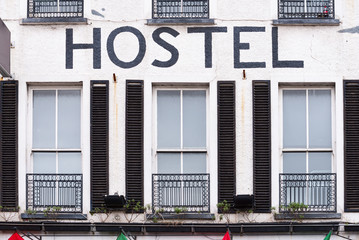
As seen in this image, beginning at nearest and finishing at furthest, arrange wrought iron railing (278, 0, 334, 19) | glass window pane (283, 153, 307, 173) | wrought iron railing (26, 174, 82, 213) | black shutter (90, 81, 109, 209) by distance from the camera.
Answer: black shutter (90, 81, 109, 209) → wrought iron railing (26, 174, 82, 213) → glass window pane (283, 153, 307, 173) → wrought iron railing (278, 0, 334, 19)

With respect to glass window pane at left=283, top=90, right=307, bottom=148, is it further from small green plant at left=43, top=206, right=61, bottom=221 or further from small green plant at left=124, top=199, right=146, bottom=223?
small green plant at left=43, top=206, right=61, bottom=221

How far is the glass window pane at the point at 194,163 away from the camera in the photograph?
21458mm

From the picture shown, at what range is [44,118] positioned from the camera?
2169cm

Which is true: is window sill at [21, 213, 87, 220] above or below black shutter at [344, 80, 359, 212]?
below

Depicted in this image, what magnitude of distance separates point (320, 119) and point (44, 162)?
5598 mm

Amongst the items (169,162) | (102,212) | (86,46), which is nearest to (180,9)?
(86,46)

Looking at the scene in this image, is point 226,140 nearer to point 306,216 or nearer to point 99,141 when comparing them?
point 306,216

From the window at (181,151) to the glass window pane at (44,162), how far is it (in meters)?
2.07

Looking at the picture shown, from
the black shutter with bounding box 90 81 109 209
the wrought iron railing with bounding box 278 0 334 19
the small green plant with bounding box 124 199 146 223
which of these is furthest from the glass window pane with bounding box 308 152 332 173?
the black shutter with bounding box 90 81 109 209

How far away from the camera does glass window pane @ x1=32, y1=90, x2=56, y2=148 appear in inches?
852

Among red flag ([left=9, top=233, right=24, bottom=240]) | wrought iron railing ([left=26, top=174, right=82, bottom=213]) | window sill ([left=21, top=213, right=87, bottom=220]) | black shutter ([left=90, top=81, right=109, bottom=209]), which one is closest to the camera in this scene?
red flag ([left=9, top=233, right=24, bottom=240])

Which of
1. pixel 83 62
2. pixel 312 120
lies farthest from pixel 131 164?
pixel 312 120

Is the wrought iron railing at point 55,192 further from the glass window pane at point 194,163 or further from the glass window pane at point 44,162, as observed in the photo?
the glass window pane at point 194,163

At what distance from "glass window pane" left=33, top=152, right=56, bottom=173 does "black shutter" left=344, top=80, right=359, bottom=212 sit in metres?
5.81
